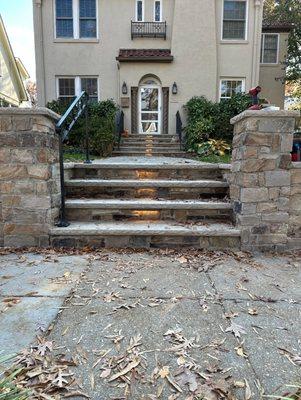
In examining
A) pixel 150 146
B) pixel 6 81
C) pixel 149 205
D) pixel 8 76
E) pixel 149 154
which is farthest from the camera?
pixel 8 76

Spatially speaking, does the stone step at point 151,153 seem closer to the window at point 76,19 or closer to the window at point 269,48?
the window at point 76,19

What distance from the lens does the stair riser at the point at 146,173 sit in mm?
4293

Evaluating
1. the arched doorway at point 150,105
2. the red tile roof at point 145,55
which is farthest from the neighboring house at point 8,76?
the arched doorway at point 150,105

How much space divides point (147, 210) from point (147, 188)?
0.43 metres

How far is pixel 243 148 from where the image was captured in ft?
10.3

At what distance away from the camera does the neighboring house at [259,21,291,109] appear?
12.0 m

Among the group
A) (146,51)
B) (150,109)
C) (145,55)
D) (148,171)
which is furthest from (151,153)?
(148,171)

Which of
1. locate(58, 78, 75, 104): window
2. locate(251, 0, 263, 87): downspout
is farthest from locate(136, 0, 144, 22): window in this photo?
locate(251, 0, 263, 87): downspout

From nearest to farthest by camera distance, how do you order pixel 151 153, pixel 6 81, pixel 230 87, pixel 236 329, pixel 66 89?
pixel 236 329, pixel 151 153, pixel 66 89, pixel 230 87, pixel 6 81

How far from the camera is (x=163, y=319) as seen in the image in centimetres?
193

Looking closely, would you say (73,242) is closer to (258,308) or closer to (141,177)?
(141,177)

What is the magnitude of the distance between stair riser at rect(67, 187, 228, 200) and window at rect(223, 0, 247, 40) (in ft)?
29.4

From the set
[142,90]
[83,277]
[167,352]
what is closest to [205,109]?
[142,90]

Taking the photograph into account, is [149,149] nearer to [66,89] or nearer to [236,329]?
[66,89]
